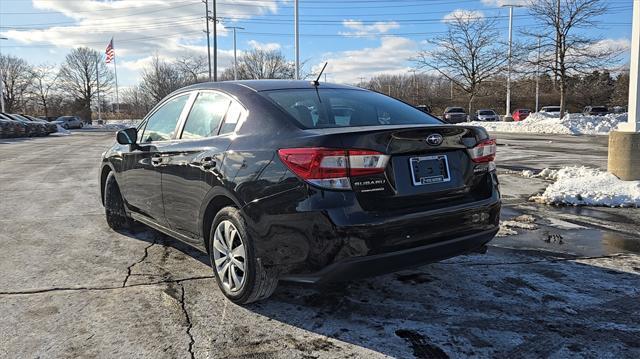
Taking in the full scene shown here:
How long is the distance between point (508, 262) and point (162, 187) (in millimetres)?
3174

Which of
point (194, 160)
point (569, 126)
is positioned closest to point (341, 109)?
point (194, 160)

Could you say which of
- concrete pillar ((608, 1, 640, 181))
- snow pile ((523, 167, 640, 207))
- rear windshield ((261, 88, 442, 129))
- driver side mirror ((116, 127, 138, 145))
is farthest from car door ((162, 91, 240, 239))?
concrete pillar ((608, 1, 640, 181))

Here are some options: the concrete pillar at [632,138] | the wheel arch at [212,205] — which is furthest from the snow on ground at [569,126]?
the wheel arch at [212,205]

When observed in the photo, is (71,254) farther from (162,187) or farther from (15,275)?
(162,187)

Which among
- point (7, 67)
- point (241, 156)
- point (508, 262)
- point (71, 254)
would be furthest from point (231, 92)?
point (7, 67)

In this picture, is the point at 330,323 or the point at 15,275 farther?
the point at 15,275

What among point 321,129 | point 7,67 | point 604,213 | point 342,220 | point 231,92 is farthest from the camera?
point 7,67

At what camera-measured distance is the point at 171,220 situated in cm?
451

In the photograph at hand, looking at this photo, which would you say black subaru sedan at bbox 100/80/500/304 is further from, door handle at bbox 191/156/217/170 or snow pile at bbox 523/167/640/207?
snow pile at bbox 523/167/640/207

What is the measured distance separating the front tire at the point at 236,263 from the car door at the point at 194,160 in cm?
30

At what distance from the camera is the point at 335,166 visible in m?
3.10

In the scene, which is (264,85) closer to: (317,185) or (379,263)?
(317,185)

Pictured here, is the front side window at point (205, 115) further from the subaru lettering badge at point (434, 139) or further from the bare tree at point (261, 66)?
the bare tree at point (261, 66)

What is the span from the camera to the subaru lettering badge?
3.38 m
